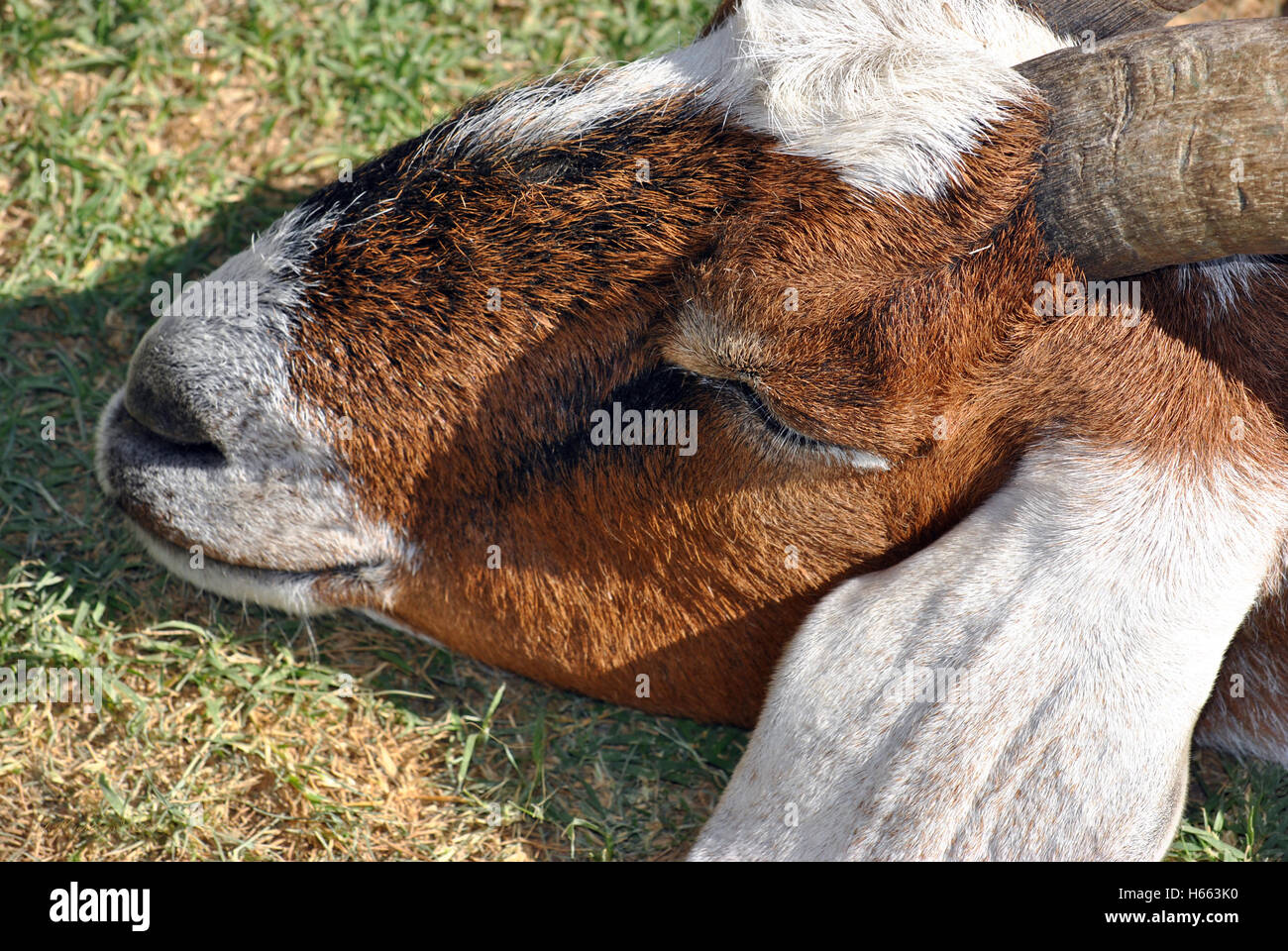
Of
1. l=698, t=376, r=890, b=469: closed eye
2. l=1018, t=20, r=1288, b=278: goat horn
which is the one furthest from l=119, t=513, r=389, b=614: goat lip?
l=1018, t=20, r=1288, b=278: goat horn

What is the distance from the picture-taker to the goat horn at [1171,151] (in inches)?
102

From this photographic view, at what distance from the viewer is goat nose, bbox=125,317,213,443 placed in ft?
10.6

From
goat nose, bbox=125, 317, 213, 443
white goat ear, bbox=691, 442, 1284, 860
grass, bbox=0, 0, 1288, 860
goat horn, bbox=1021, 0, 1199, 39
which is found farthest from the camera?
grass, bbox=0, 0, 1288, 860

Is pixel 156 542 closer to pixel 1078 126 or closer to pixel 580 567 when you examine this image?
pixel 580 567

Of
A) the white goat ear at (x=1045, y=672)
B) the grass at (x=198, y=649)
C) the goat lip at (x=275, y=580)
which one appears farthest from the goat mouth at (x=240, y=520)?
the white goat ear at (x=1045, y=672)

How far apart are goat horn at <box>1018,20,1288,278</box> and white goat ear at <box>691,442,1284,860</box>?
50cm

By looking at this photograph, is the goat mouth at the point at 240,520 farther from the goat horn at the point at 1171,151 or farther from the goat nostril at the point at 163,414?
the goat horn at the point at 1171,151

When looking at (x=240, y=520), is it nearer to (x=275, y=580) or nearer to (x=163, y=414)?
(x=275, y=580)

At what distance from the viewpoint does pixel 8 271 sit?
450cm

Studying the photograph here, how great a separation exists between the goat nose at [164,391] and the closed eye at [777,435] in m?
1.38

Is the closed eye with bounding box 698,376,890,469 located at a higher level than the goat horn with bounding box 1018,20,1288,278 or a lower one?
lower

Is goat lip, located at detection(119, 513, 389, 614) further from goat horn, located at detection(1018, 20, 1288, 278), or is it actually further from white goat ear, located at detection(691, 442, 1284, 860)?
goat horn, located at detection(1018, 20, 1288, 278)

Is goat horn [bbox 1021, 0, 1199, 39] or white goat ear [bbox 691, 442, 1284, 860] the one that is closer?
white goat ear [bbox 691, 442, 1284, 860]

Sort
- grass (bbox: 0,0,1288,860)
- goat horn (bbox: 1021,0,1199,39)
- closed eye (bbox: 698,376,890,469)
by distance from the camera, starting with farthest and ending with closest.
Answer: grass (bbox: 0,0,1288,860) → goat horn (bbox: 1021,0,1199,39) → closed eye (bbox: 698,376,890,469)
